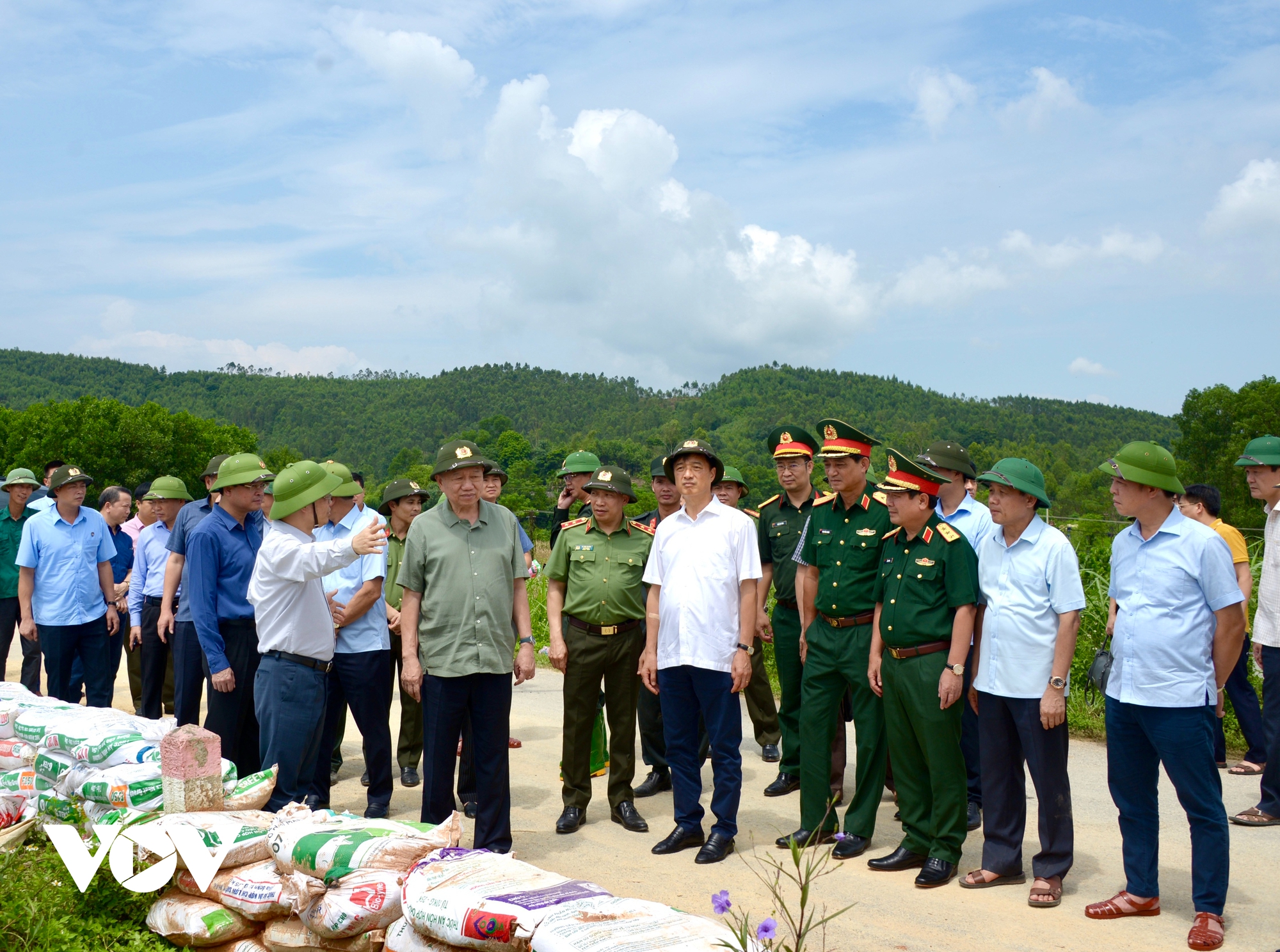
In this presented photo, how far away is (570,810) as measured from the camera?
5461 millimetres

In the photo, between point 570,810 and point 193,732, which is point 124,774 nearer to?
point 193,732

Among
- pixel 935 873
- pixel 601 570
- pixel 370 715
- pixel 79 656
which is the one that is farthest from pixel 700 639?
pixel 79 656

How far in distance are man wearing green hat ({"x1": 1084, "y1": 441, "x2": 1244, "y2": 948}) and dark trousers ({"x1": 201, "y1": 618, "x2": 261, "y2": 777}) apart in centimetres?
413

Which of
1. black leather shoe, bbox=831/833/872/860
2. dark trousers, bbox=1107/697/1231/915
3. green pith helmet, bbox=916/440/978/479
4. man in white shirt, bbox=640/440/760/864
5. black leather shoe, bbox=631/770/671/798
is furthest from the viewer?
black leather shoe, bbox=631/770/671/798

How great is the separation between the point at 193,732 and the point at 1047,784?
12.3ft

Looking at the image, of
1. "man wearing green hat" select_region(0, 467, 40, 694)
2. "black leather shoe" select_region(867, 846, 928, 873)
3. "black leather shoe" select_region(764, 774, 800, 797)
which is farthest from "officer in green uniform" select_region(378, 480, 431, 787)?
"man wearing green hat" select_region(0, 467, 40, 694)

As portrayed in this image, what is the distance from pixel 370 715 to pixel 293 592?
1.25 metres

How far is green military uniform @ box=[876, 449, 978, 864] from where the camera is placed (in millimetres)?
4590

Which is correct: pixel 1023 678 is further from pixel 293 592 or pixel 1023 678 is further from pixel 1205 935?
pixel 293 592

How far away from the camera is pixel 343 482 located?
5770 mm

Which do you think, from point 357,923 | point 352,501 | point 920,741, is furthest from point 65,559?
point 920,741

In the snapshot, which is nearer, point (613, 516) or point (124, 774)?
point (124, 774)

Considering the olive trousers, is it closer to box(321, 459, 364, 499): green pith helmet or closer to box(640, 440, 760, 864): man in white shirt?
box(640, 440, 760, 864): man in white shirt

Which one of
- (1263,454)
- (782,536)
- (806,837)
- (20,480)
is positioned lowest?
(806,837)
